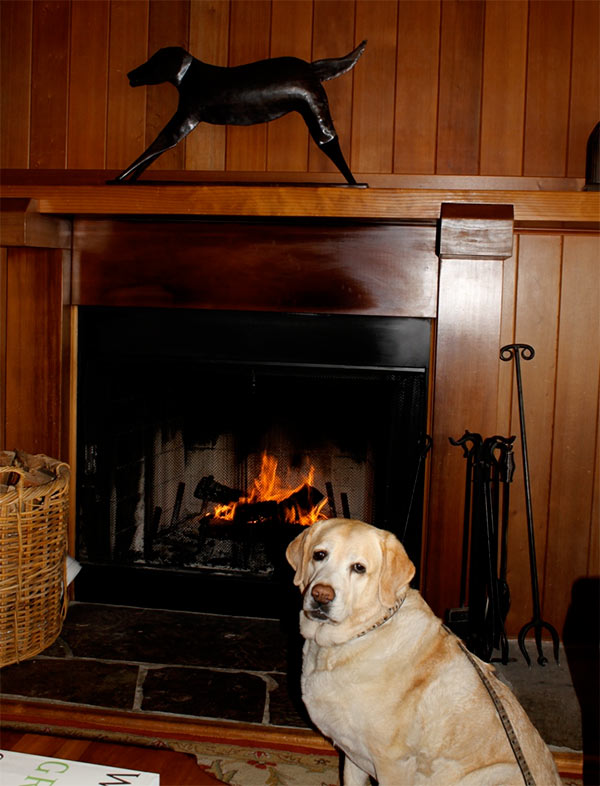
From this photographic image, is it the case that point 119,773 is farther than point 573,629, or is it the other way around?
point 573,629

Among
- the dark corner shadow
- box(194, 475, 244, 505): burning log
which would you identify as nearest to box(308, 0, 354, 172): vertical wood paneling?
box(194, 475, 244, 505): burning log

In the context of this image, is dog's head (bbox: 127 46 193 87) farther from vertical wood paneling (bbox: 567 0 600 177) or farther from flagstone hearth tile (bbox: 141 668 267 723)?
flagstone hearth tile (bbox: 141 668 267 723)

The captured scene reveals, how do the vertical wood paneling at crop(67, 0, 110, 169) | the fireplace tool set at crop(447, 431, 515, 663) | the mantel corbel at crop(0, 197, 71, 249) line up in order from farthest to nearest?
1. the vertical wood paneling at crop(67, 0, 110, 169)
2. the mantel corbel at crop(0, 197, 71, 249)
3. the fireplace tool set at crop(447, 431, 515, 663)

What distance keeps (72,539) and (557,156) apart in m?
2.24

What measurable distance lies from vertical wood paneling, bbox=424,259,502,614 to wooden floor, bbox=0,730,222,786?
1506 mm

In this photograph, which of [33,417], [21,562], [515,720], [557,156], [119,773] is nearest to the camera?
[119,773]

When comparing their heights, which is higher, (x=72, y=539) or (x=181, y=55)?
(x=181, y=55)

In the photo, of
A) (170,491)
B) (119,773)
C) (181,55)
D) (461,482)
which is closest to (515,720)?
(119,773)

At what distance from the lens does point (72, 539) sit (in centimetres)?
297

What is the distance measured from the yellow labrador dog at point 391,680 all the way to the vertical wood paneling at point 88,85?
1.79 metres

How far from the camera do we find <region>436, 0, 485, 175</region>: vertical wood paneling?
2.63 m

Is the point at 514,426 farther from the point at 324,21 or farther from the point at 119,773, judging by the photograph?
the point at 119,773

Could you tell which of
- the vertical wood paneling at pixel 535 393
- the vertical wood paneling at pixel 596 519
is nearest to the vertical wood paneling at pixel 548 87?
the vertical wood paneling at pixel 535 393

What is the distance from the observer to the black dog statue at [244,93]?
2.51 meters
